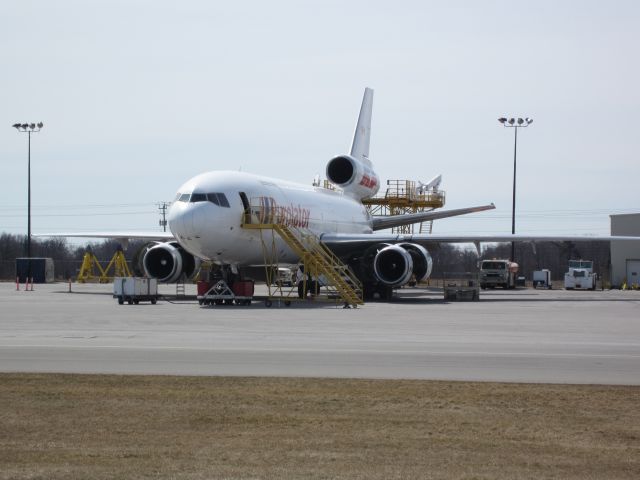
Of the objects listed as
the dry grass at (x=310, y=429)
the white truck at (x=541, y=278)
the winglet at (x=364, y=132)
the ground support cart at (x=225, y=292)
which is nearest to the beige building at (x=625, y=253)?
the white truck at (x=541, y=278)

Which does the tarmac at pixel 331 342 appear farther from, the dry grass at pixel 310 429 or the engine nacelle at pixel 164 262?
the engine nacelle at pixel 164 262

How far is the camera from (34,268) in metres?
66.4

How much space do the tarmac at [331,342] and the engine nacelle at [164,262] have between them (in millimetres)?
8421

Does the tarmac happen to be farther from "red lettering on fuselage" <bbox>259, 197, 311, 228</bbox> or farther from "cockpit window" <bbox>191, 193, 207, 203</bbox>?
Result: "red lettering on fuselage" <bbox>259, 197, 311, 228</bbox>

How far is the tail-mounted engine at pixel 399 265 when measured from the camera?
125ft

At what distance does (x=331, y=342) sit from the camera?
19.4 metres

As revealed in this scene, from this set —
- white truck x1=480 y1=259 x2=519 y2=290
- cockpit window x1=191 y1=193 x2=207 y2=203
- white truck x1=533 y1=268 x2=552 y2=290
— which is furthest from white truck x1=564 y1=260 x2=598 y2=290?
cockpit window x1=191 y1=193 x2=207 y2=203

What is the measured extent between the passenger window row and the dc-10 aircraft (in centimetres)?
3

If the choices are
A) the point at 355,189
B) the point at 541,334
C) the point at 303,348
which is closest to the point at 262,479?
the point at 303,348

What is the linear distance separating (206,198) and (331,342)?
50.4 feet

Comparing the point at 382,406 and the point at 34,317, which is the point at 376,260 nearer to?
the point at 34,317

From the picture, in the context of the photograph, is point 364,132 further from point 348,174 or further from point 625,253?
point 625,253

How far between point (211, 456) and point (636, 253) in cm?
6193

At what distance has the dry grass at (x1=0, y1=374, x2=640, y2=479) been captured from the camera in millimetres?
8648
